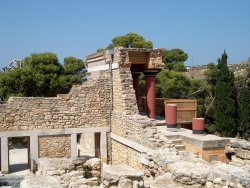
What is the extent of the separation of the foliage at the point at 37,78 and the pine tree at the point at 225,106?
471 inches

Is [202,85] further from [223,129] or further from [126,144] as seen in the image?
[126,144]

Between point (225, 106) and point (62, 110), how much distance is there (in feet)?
43.4

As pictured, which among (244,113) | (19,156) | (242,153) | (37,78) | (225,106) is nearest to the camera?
(242,153)

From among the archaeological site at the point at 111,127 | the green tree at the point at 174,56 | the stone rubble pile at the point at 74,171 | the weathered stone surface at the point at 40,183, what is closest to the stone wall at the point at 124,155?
the archaeological site at the point at 111,127

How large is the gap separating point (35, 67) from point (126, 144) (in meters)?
14.6

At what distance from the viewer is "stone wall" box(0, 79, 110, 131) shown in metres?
13.5

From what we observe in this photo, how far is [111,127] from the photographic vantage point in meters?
14.5

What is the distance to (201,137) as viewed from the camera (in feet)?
38.6

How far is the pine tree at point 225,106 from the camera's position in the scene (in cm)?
2259

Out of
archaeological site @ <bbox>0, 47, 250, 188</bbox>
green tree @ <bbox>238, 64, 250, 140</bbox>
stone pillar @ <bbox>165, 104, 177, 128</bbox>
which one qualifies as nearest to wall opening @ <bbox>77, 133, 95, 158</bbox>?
archaeological site @ <bbox>0, 47, 250, 188</bbox>

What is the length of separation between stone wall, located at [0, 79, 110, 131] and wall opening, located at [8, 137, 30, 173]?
39.8 inches

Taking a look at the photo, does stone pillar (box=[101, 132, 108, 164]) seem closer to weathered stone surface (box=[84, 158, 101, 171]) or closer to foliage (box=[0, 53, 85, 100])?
weathered stone surface (box=[84, 158, 101, 171])

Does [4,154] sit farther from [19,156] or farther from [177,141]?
[177,141]

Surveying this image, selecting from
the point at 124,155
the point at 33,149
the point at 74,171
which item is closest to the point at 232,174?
the point at 74,171
